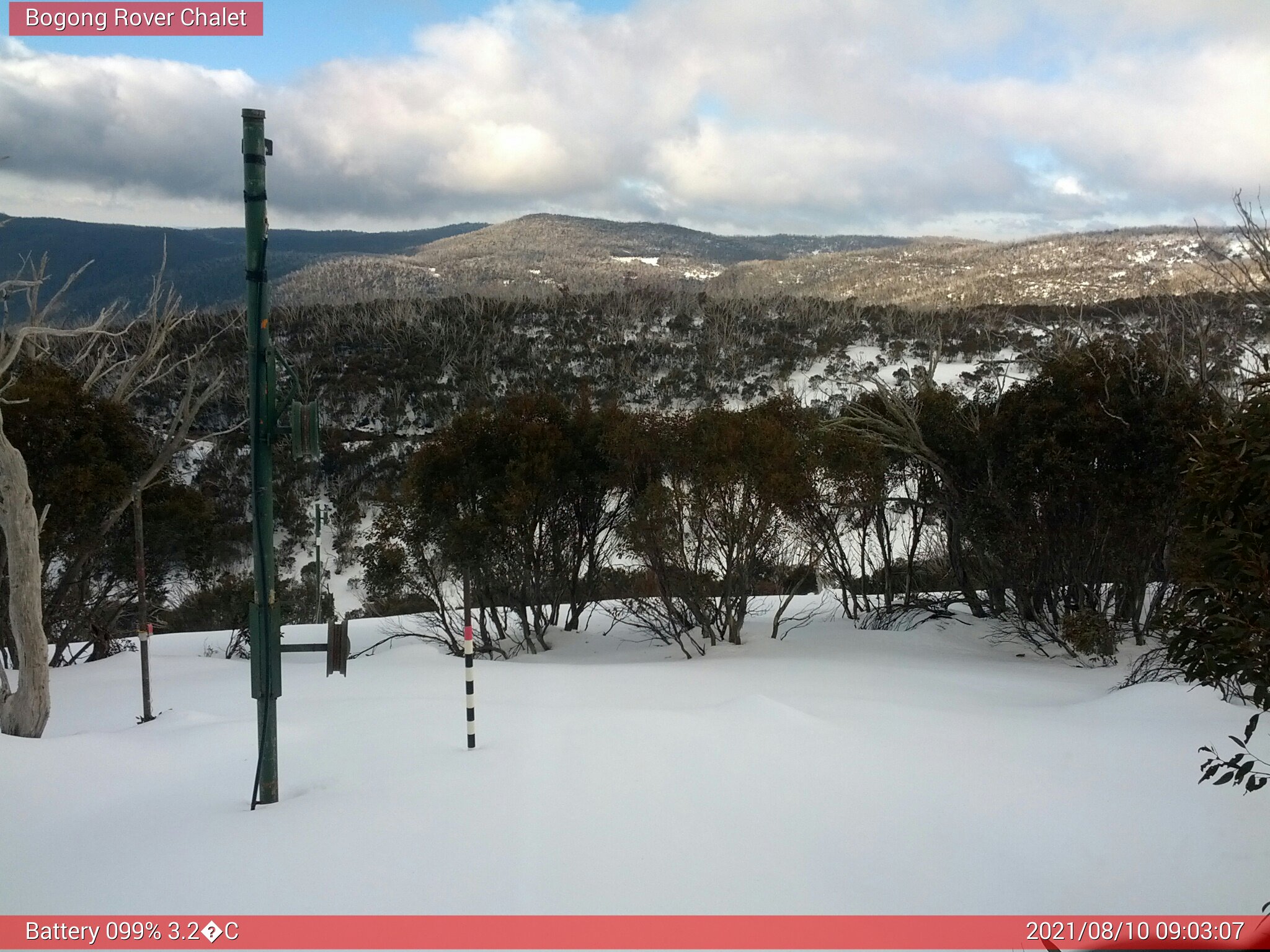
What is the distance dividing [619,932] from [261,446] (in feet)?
11.5

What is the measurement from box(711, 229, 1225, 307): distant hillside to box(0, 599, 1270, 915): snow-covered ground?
165 ft

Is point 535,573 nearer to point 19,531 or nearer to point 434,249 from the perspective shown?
point 19,531

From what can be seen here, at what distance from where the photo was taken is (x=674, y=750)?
19.5ft

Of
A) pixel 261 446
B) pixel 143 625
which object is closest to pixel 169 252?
pixel 143 625

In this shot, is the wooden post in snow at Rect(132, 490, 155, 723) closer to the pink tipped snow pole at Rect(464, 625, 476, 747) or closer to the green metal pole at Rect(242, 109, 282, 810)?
the green metal pole at Rect(242, 109, 282, 810)

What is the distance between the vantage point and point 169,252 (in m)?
63.2

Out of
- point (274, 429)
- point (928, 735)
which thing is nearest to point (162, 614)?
point (274, 429)

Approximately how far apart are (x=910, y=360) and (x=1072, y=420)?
101 ft

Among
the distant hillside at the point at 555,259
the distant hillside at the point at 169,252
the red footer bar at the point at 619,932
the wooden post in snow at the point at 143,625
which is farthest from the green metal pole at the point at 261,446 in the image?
the distant hillside at the point at 169,252

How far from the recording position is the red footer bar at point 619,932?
3564mm

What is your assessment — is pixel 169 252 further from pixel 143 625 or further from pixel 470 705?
pixel 470 705

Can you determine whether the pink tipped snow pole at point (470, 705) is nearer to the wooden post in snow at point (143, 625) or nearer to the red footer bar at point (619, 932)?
the red footer bar at point (619, 932)

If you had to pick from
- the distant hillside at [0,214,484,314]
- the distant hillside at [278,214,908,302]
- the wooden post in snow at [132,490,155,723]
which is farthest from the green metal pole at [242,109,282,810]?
the distant hillside at [0,214,484,314]

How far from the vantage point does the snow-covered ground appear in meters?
4.00
